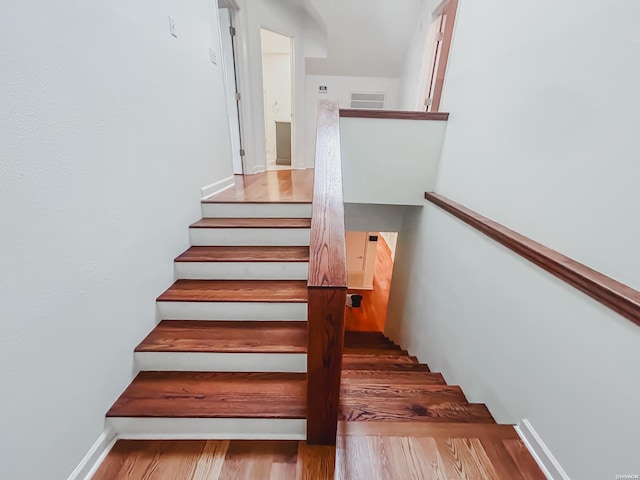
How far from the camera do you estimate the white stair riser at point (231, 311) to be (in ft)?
5.26

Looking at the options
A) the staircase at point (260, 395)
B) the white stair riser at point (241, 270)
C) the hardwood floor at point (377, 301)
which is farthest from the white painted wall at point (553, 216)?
the hardwood floor at point (377, 301)

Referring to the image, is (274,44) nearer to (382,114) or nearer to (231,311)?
(382,114)

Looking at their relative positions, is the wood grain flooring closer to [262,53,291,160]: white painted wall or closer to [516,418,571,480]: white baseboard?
[516,418,571,480]: white baseboard

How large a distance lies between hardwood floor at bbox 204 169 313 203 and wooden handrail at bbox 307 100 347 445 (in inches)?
45.5

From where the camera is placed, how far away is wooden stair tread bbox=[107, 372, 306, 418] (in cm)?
121

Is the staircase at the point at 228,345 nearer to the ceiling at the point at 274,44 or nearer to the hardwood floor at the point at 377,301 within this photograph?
the hardwood floor at the point at 377,301

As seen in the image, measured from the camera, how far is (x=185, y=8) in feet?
6.15

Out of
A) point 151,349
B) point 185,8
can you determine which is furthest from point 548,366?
point 185,8

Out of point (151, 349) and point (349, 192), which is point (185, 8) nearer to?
point (349, 192)

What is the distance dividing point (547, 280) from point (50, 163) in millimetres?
1839

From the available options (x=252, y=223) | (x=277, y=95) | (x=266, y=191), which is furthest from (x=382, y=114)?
(x=277, y=95)

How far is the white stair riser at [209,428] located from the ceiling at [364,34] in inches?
191

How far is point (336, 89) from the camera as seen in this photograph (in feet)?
16.1

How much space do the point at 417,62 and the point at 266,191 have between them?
10.1 feet
